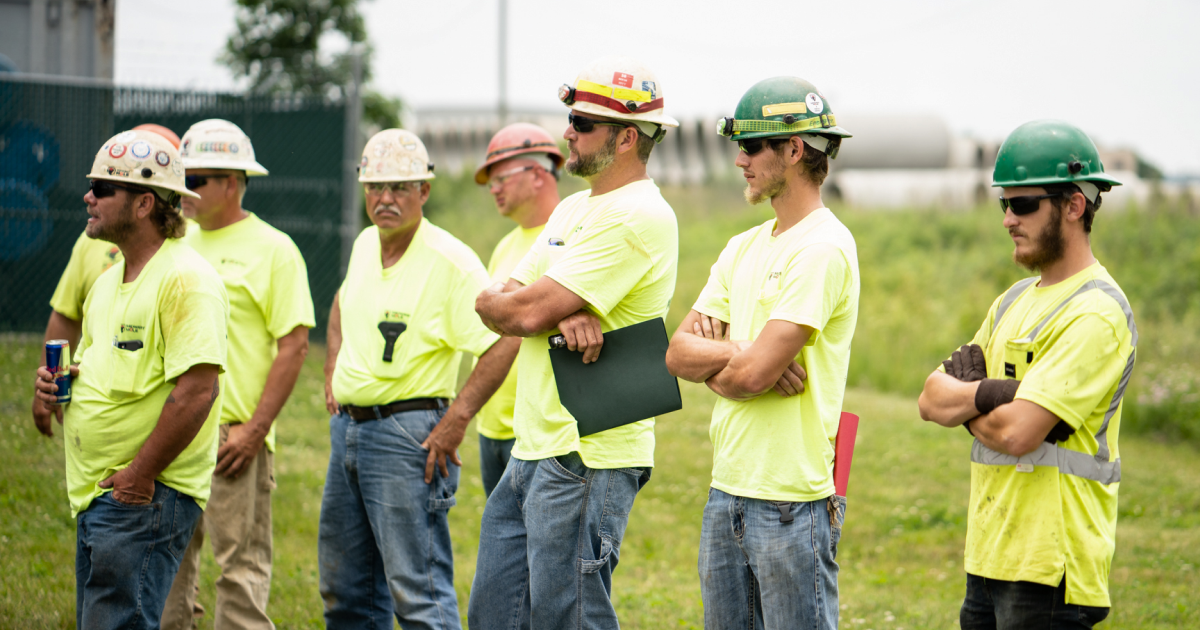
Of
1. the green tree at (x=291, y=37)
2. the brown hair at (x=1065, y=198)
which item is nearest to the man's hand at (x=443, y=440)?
the brown hair at (x=1065, y=198)

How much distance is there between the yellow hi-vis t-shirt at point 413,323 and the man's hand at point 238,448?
0.50 m

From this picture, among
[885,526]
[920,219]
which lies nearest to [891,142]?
[920,219]

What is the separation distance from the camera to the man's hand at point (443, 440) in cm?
443

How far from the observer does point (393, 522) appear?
4.44 m

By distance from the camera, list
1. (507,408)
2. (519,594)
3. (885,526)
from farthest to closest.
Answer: (885,526) → (507,408) → (519,594)

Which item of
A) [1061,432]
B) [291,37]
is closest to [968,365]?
[1061,432]

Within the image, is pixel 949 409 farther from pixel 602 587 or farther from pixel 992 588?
pixel 602 587

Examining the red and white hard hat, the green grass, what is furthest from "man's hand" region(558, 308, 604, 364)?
the green grass

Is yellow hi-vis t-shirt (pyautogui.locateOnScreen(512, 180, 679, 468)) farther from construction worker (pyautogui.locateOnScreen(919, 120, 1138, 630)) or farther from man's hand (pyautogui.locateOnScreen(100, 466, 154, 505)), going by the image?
man's hand (pyautogui.locateOnScreen(100, 466, 154, 505))

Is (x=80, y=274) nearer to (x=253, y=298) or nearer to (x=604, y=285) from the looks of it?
(x=253, y=298)

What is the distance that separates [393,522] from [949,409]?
8.16 feet

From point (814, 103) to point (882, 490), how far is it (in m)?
6.45

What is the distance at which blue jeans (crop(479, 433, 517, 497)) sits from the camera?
5133 mm

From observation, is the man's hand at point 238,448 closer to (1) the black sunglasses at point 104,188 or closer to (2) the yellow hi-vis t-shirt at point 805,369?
(1) the black sunglasses at point 104,188
